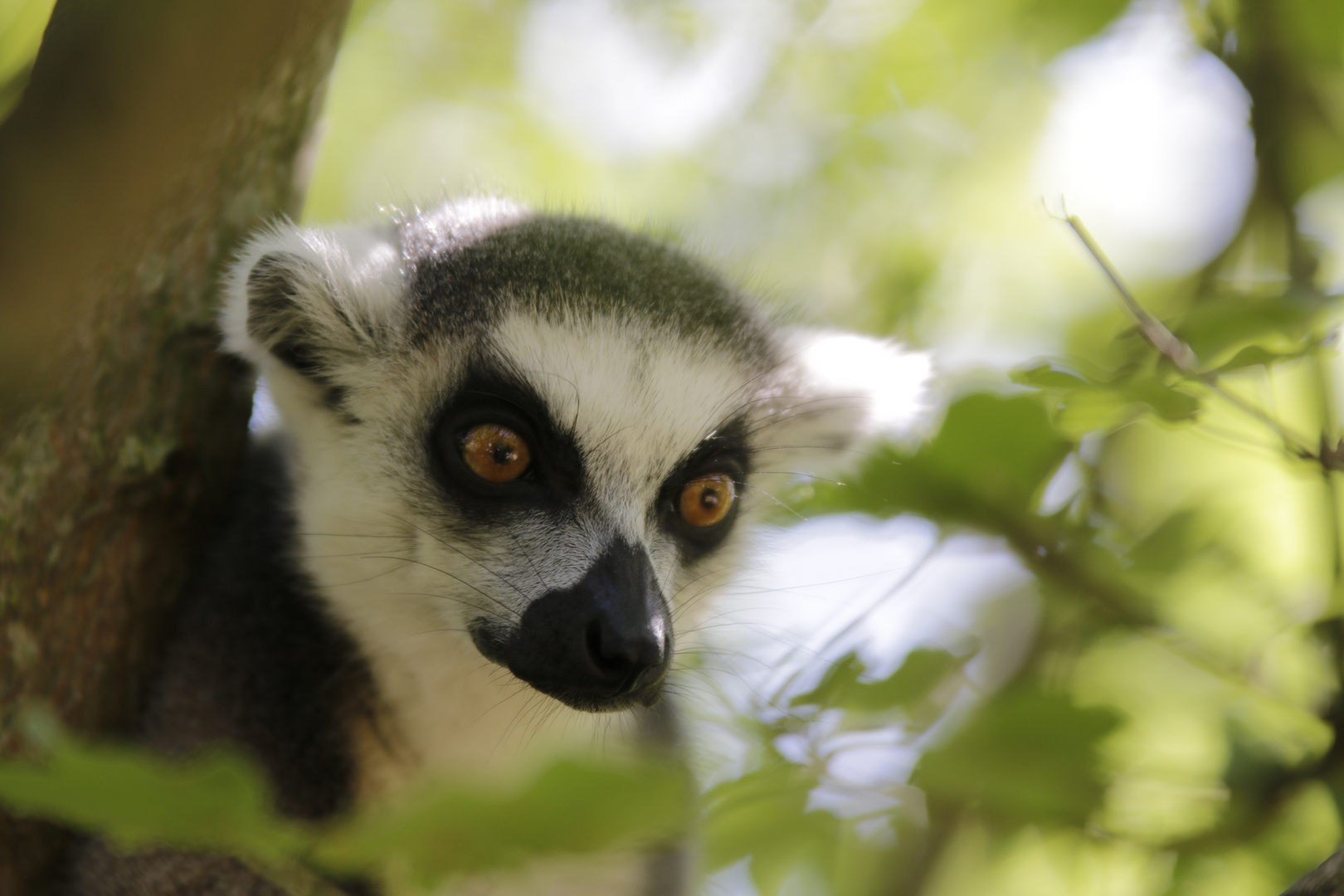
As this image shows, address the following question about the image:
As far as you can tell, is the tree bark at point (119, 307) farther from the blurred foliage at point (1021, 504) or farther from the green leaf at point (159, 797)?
the green leaf at point (159, 797)

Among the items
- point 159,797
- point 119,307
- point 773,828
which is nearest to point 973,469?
point 773,828

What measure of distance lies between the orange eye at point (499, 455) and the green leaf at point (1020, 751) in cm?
92

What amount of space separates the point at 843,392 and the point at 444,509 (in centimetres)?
97

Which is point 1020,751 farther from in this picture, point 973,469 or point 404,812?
point 404,812

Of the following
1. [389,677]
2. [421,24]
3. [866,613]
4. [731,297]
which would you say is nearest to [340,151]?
[421,24]

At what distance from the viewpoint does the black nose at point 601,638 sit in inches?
66.5

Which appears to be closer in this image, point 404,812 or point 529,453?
point 404,812

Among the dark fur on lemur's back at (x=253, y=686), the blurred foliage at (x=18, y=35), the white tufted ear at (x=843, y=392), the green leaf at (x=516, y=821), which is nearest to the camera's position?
the green leaf at (x=516, y=821)

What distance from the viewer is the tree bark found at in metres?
1.45

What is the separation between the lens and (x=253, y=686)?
1.97 meters

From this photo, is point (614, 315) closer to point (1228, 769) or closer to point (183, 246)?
point (183, 246)

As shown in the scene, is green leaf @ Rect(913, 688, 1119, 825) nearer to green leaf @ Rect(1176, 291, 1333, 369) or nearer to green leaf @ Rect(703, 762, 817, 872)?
green leaf @ Rect(703, 762, 817, 872)

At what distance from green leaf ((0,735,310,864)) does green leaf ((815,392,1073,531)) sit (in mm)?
1075

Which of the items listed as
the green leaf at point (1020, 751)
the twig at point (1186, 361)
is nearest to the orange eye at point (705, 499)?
the green leaf at point (1020, 751)
